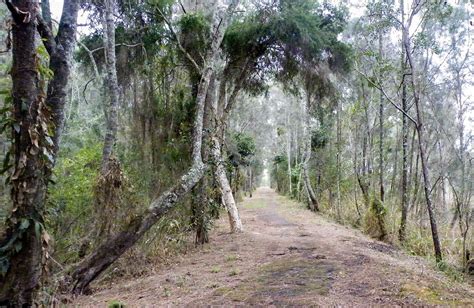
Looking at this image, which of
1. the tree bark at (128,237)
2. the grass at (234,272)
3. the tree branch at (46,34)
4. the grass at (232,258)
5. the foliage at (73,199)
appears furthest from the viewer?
the grass at (232,258)

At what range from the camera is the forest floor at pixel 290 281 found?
14.4ft

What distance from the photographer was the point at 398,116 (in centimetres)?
1731

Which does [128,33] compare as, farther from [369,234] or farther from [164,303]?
[369,234]

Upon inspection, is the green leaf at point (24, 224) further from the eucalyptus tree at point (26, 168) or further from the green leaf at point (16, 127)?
the green leaf at point (16, 127)

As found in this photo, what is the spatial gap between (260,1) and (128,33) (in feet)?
13.0

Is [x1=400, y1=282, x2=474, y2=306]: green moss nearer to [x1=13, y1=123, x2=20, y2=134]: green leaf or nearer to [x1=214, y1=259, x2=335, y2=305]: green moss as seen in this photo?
[x1=214, y1=259, x2=335, y2=305]: green moss

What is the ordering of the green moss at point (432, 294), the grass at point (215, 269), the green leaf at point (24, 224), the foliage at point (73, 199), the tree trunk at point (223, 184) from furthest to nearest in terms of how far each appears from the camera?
the tree trunk at point (223, 184)
the foliage at point (73, 199)
the grass at point (215, 269)
the green moss at point (432, 294)
the green leaf at point (24, 224)

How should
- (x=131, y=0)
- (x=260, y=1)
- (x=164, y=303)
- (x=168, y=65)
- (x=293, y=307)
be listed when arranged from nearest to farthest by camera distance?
(x=293, y=307) < (x=164, y=303) < (x=131, y=0) < (x=168, y=65) < (x=260, y=1)

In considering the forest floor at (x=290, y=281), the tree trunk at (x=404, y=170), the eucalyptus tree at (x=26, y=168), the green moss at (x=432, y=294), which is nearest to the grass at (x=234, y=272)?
the forest floor at (x=290, y=281)

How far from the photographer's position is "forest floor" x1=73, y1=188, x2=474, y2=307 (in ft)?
14.4

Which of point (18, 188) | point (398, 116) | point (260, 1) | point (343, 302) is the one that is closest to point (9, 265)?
point (18, 188)

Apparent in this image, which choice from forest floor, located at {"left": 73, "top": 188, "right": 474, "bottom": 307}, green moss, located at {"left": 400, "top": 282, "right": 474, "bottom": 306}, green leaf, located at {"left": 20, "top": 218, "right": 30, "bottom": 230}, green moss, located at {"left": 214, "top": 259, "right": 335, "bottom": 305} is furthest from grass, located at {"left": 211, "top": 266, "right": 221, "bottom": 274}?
green leaf, located at {"left": 20, "top": 218, "right": 30, "bottom": 230}

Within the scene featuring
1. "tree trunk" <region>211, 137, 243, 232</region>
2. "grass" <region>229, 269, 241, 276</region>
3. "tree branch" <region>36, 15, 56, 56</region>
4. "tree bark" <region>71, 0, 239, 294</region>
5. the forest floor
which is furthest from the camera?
"tree trunk" <region>211, 137, 243, 232</region>

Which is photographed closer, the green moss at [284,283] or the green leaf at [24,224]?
the green leaf at [24,224]
